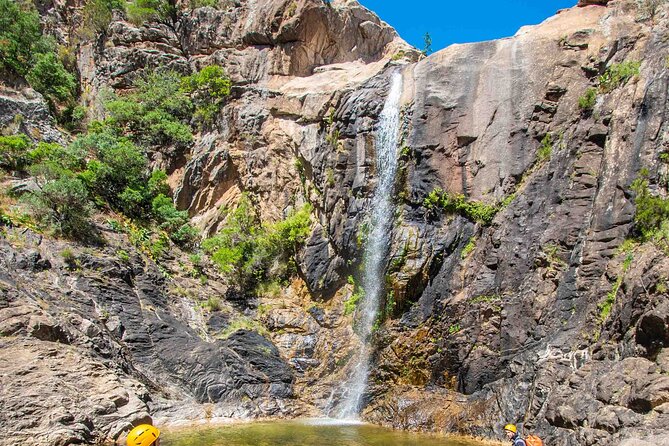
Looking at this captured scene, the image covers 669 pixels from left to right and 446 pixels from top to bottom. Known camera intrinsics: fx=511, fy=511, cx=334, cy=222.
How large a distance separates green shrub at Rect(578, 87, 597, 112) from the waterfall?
297 inches

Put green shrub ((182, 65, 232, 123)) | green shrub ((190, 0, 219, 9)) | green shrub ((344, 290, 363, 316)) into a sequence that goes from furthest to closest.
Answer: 1. green shrub ((190, 0, 219, 9))
2. green shrub ((182, 65, 232, 123))
3. green shrub ((344, 290, 363, 316))

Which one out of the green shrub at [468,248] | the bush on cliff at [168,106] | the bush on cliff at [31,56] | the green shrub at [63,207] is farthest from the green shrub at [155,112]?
the green shrub at [468,248]

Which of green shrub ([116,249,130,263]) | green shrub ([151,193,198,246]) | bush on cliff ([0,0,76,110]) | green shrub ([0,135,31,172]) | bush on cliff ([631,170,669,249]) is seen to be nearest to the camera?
bush on cliff ([631,170,669,249])

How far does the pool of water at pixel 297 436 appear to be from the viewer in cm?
1413

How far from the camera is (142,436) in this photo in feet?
15.5

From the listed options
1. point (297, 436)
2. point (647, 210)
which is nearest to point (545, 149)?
point (647, 210)

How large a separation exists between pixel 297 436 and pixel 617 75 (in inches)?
646

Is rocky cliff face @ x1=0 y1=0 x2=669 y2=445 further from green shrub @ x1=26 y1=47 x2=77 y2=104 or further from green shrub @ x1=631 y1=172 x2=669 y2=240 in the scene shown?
green shrub @ x1=26 y1=47 x2=77 y2=104

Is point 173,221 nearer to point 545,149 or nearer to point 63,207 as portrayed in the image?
point 63,207

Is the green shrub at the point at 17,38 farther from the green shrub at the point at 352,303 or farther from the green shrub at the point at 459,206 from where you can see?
the green shrub at the point at 459,206

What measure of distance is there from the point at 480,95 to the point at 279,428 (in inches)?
612

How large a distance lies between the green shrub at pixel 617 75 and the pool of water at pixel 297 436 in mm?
13112

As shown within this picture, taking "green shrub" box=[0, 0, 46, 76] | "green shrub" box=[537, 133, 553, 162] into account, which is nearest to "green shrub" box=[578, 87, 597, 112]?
"green shrub" box=[537, 133, 553, 162]

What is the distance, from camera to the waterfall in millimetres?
20906
